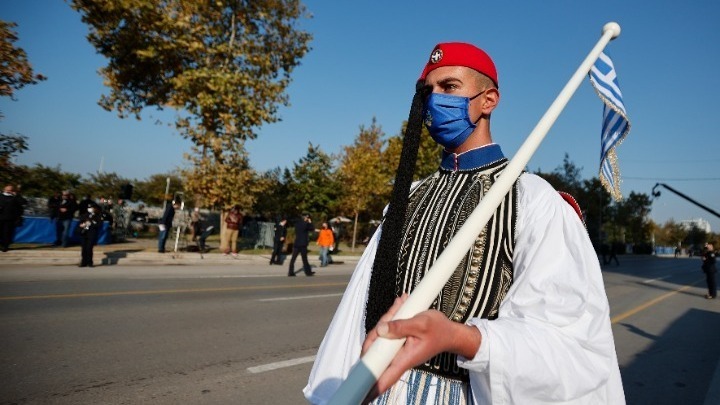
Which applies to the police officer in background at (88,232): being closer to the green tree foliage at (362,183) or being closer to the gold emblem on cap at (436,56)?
the gold emblem on cap at (436,56)

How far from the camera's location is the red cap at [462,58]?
1.55 metres

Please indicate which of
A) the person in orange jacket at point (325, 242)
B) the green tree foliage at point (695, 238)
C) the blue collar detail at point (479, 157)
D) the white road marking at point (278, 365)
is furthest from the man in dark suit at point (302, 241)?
the green tree foliage at point (695, 238)

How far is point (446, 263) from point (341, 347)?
63 centimetres

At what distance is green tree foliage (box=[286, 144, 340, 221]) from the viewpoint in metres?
27.6

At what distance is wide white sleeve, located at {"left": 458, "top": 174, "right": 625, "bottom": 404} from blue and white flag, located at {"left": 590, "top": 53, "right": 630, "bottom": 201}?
2.65ft

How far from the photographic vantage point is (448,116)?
1.57m

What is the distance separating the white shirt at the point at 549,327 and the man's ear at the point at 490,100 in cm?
40

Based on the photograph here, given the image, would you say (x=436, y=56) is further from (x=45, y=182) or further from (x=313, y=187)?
(x=45, y=182)

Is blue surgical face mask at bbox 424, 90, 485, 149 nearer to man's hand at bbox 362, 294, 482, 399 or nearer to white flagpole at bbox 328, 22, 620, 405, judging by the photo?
white flagpole at bbox 328, 22, 620, 405

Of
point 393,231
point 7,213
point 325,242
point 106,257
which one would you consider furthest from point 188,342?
point 325,242

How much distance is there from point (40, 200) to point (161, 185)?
38660 mm

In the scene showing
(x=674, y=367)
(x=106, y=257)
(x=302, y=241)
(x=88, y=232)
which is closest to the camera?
(x=674, y=367)

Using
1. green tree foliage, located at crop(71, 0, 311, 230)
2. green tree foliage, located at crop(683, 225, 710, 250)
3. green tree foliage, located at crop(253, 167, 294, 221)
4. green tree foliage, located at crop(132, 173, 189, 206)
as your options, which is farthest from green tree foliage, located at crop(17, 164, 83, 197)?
green tree foliage, located at crop(683, 225, 710, 250)

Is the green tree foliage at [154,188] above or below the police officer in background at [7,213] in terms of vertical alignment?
above
